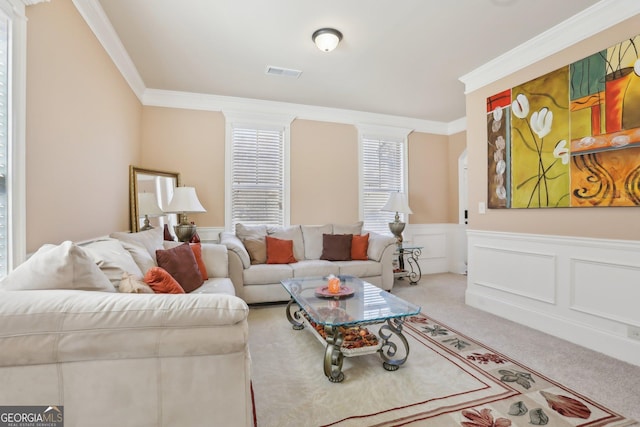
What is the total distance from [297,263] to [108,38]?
2970 millimetres

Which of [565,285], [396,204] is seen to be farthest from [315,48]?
[565,285]

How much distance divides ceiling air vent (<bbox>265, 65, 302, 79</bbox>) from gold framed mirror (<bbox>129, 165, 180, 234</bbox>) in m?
1.90

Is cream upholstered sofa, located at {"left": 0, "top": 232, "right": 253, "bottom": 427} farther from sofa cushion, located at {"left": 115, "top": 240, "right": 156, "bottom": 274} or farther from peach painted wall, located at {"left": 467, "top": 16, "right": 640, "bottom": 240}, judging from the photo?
peach painted wall, located at {"left": 467, "top": 16, "right": 640, "bottom": 240}

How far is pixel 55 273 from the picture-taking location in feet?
4.08

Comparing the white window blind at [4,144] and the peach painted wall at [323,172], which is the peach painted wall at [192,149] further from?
the white window blind at [4,144]

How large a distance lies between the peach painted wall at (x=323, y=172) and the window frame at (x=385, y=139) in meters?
0.07

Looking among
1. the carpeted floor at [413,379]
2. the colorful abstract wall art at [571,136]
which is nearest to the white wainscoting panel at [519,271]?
the carpeted floor at [413,379]

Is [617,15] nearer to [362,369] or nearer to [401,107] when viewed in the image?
[401,107]

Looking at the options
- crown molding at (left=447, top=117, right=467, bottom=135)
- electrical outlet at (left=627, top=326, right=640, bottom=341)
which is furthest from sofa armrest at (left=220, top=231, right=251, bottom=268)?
crown molding at (left=447, top=117, right=467, bottom=135)

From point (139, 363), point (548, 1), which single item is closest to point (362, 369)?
point (139, 363)

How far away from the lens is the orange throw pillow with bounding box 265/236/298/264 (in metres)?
4.01

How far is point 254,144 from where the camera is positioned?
4.61 m

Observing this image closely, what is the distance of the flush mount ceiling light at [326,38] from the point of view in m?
2.74

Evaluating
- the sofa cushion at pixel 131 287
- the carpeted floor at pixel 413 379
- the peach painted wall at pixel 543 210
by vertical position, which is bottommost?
the carpeted floor at pixel 413 379
